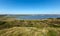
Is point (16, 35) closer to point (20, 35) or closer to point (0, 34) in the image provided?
point (20, 35)

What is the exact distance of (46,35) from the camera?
41.6 feet

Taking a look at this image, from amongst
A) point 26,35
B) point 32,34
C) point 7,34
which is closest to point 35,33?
point 32,34

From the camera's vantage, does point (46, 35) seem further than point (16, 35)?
Yes

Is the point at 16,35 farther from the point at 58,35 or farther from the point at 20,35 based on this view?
the point at 58,35

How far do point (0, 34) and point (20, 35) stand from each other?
9.51 feet

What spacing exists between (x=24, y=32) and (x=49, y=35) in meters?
3.41

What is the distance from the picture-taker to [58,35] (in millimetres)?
13430

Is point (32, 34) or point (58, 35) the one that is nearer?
point (32, 34)

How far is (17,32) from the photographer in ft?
41.1

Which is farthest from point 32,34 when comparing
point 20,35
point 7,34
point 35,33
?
point 7,34

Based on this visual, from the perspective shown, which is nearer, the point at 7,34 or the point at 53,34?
the point at 7,34

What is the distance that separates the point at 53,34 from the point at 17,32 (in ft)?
16.5

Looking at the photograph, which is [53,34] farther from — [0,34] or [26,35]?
[0,34]

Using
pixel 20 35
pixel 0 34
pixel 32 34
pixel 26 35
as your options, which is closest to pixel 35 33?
pixel 32 34
